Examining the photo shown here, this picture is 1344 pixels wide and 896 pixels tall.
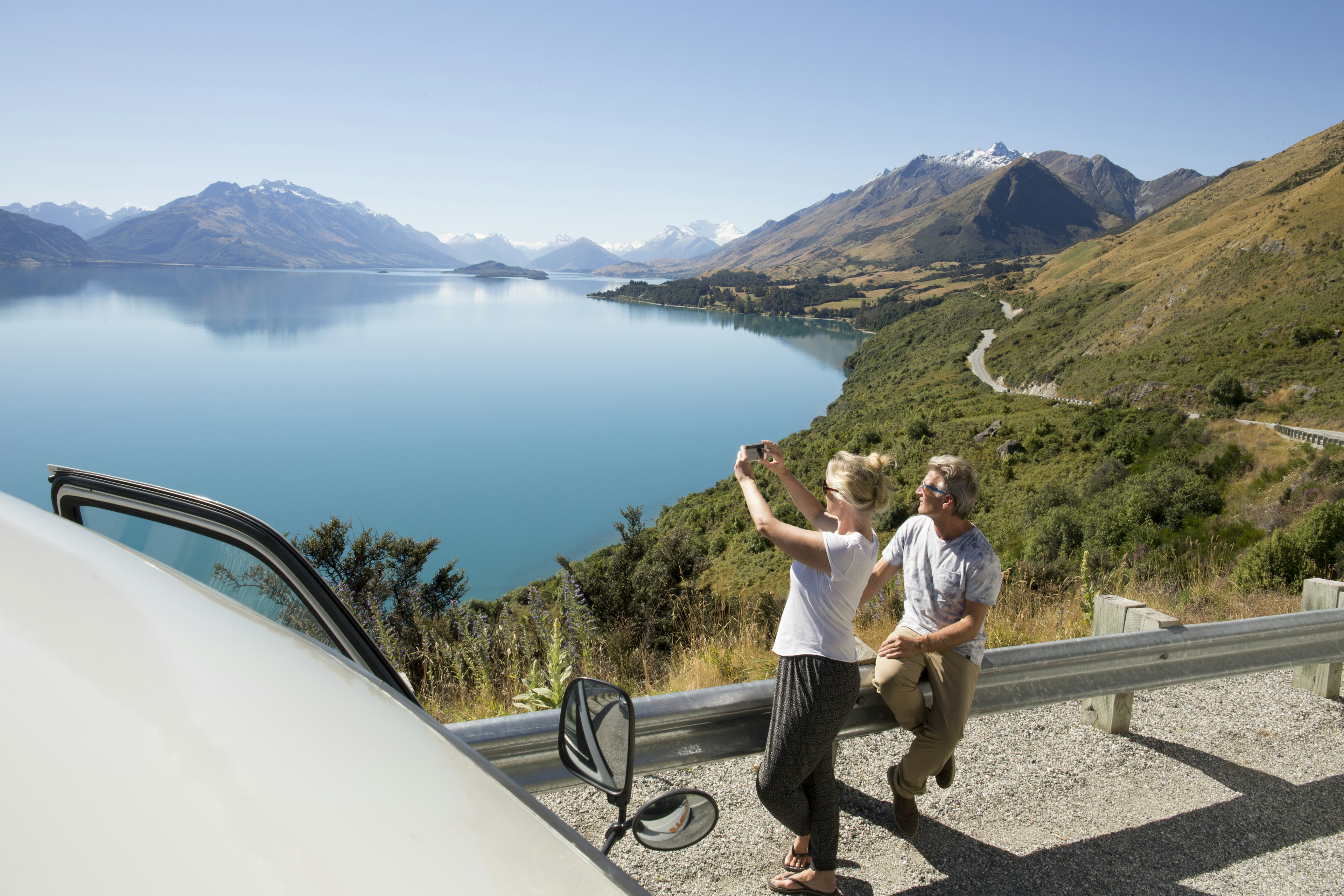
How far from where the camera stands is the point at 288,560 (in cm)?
156

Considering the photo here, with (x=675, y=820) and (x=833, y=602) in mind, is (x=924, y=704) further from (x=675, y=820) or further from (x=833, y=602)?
(x=675, y=820)

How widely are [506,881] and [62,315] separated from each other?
13559 centimetres

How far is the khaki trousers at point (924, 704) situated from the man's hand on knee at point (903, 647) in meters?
0.02

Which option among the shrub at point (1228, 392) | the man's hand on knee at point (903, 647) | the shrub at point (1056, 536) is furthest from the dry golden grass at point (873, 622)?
the shrub at point (1228, 392)

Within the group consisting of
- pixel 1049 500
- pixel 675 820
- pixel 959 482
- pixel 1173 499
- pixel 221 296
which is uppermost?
pixel 221 296

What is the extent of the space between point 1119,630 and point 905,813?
1.58 meters

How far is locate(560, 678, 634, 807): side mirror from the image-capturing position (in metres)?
1.54

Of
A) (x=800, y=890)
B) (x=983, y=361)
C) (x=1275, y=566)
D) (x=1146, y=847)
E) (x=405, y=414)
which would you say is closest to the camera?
(x=800, y=890)

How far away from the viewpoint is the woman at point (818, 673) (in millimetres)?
2480

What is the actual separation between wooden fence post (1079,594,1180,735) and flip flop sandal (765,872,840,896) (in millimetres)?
1619

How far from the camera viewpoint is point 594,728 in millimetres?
1670

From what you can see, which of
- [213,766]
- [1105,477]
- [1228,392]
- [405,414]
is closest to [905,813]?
[213,766]

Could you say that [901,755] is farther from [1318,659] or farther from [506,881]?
[506,881]

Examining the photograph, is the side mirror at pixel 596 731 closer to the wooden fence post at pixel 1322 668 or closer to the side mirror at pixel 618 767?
the side mirror at pixel 618 767
